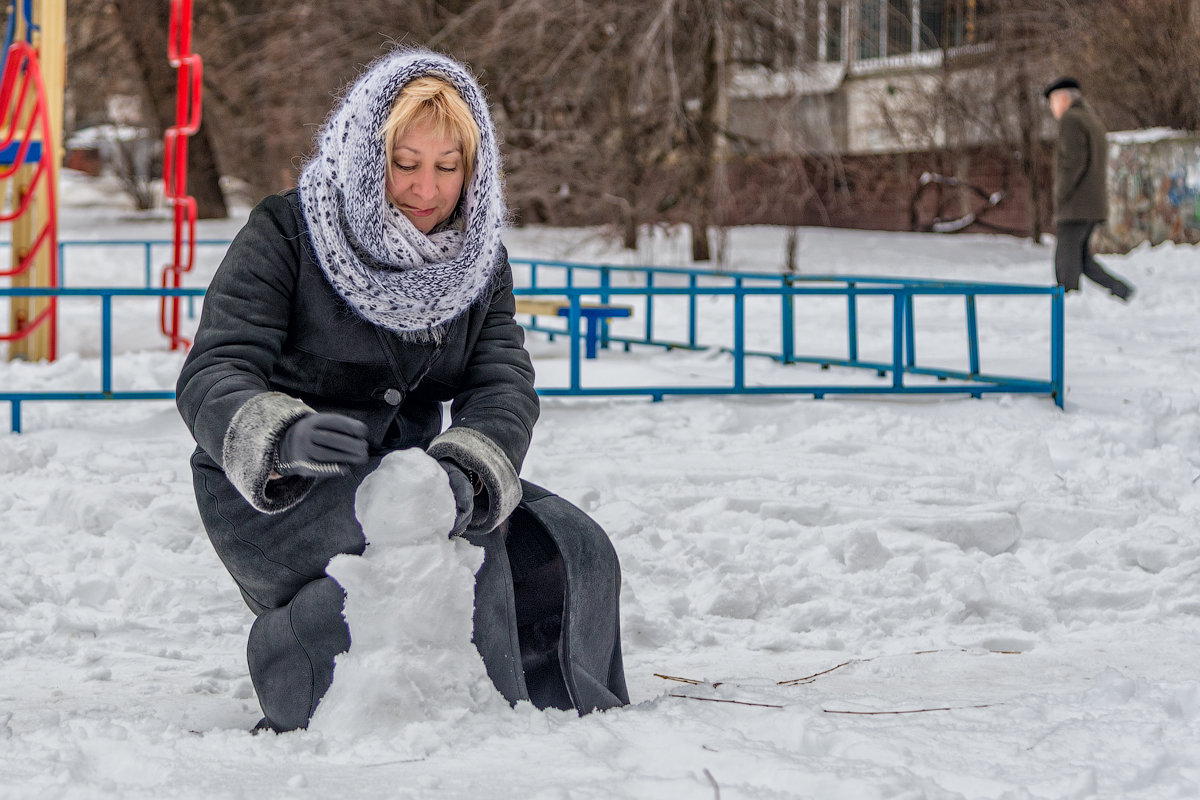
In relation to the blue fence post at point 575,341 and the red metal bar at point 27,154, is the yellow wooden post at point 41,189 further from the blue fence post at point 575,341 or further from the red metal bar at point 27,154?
the blue fence post at point 575,341

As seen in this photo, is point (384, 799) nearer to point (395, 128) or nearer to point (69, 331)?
point (395, 128)

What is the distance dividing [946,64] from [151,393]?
1828 centimetres

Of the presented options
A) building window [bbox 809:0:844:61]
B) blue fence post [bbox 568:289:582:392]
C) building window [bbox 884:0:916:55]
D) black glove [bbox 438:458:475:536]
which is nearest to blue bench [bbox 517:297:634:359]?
blue fence post [bbox 568:289:582:392]

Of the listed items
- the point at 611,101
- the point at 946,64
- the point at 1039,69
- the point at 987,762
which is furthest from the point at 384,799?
the point at 946,64

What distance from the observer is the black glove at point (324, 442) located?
2293mm

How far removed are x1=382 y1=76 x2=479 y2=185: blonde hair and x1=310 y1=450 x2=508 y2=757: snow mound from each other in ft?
2.06

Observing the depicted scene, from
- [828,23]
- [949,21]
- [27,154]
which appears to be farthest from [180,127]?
[949,21]

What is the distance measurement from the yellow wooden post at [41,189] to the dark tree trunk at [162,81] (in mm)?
10900

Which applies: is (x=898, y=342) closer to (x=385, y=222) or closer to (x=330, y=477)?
(x=385, y=222)

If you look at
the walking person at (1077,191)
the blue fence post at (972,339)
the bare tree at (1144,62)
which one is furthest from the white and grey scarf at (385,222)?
the bare tree at (1144,62)

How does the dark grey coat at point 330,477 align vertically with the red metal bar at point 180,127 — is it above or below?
below

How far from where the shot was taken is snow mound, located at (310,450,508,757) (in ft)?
8.00

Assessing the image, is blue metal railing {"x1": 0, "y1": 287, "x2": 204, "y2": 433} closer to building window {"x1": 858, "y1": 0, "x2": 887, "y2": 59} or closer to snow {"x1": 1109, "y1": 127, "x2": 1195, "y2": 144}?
snow {"x1": 1109, "y1": 127, "x2": 1195, "y2": 144}

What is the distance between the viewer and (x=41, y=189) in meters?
9.30
